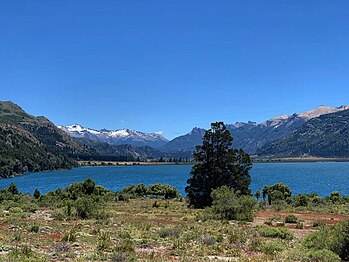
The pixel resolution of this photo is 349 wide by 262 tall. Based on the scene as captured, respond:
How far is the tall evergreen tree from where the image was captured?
181 feet

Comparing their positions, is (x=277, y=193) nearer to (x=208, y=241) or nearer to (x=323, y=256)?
(x=208, y=241)

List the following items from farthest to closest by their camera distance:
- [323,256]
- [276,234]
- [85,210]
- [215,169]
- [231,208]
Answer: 1. [215,169]
2. [231,208]
3. [85,210]
4. [276,234]
5. [323,256]

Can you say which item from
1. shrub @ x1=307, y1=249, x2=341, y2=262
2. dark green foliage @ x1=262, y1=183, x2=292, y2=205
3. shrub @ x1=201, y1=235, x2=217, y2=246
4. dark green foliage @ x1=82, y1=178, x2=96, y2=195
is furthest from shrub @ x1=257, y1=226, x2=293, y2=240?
dark green foliage @ x1=82, y1=178, x2=96, y2=195

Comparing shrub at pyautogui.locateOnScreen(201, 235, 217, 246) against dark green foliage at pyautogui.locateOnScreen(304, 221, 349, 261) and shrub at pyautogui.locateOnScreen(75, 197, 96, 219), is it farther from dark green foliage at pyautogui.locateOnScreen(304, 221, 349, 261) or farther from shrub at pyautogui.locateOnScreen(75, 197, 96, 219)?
shrub at pyautogui.locateOnScreen(75, 197, 96, 219)

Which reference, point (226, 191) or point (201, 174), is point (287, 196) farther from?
point (226, 191)

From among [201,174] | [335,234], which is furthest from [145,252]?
[201,174]

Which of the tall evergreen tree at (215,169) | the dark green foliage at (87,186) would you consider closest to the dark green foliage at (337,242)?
the tall evergreen tree at (215,169)

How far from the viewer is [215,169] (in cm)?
5528

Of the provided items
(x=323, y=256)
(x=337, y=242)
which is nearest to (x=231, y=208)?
(x=337, y=242)

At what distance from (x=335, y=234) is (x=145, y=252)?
9.38 m

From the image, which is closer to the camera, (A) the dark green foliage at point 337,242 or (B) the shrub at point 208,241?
(A) the dark green foliage at point 337,242

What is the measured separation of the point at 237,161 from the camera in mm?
57406

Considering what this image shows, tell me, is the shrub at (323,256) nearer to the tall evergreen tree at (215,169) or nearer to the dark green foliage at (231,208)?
the dark green foliage at (231,208)

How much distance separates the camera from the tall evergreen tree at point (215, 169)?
55.3 metres
